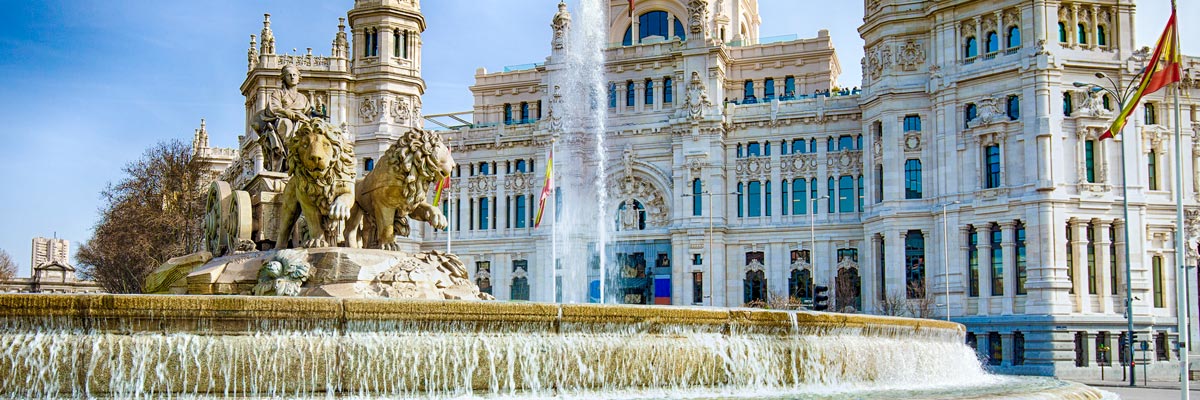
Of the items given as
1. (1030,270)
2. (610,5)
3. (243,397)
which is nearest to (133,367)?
(243,397)

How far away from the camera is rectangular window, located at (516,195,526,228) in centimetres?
7925

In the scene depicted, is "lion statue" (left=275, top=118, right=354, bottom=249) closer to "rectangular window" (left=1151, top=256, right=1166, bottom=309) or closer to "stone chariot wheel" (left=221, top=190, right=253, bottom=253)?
→ "stone chariot wheel" (left=221, top=190, right=253, bottom=253)

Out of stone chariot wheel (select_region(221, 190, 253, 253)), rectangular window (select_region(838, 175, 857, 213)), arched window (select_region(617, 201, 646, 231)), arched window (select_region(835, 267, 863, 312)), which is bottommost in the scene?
arched window (select_region(835, 267, 863, 312))

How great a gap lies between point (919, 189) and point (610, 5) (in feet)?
98.1

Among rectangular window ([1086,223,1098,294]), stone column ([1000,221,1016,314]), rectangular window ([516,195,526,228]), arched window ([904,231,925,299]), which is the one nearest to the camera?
rectangular window ([1086,223,1098,294])

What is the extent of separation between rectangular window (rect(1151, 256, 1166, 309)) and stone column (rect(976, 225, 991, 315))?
323 inches

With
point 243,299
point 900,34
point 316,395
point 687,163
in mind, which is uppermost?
point 900,34

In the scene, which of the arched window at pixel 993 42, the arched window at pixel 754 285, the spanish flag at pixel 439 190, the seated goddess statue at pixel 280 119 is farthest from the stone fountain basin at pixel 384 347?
the arched window at pixel 754 285

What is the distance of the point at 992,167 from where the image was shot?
206 ft

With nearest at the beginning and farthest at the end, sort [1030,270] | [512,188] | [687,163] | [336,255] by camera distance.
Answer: [336,255] → [1030,270] → [687,163] → [512,188]

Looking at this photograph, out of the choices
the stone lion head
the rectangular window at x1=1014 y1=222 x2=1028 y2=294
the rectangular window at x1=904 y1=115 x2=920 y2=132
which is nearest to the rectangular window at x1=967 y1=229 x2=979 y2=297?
the rectangular window at x1=1014 y1=222 x2=1028 y2=294

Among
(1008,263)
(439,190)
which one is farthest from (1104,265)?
(439,190)

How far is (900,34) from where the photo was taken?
66.1 metres

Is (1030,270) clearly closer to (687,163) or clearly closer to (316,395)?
(687,163)
